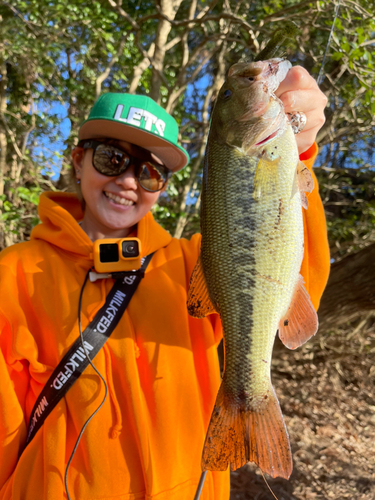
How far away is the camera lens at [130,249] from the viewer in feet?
6.99

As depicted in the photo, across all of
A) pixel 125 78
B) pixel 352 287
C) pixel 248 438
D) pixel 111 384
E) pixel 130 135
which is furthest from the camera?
pixel 125 78

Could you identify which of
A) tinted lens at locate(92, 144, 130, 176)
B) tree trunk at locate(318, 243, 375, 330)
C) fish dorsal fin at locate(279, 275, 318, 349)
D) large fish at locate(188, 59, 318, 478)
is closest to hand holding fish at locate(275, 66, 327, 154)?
large fish at locate(188, 59, 318, 478)

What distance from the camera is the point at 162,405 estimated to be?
187cm

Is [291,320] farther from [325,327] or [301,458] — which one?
[301,458]

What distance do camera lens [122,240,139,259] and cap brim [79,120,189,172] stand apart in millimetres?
654

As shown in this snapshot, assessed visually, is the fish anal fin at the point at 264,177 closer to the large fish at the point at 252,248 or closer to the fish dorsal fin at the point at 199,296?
the large fish at the point at 252,248

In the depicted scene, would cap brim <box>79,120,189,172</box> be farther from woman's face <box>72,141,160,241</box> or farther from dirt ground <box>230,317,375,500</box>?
dirt ground <box>230,317,375,500</box>

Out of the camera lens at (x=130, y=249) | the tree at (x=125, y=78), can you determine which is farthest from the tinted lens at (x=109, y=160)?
the tree at (x=125, y=78)

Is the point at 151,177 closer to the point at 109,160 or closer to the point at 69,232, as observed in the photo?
the point at 109,160

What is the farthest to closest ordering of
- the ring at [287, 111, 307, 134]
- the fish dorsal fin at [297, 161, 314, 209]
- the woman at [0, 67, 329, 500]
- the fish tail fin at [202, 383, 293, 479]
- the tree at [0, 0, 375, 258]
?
the tree at [0, 0, 375, 258]
the woman at [0, 67, 329, 500]
the ring at [287, 111, 307, 134]
the fish dorsal fin at [297, 161, 314, 209]
the fish tail fin at [202, 383, 293, 479]

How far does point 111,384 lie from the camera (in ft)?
6.14

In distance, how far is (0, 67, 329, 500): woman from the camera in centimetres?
176

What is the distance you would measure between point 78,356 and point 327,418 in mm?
5812

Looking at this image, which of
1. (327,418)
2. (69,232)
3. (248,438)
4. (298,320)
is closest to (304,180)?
(298,320)
